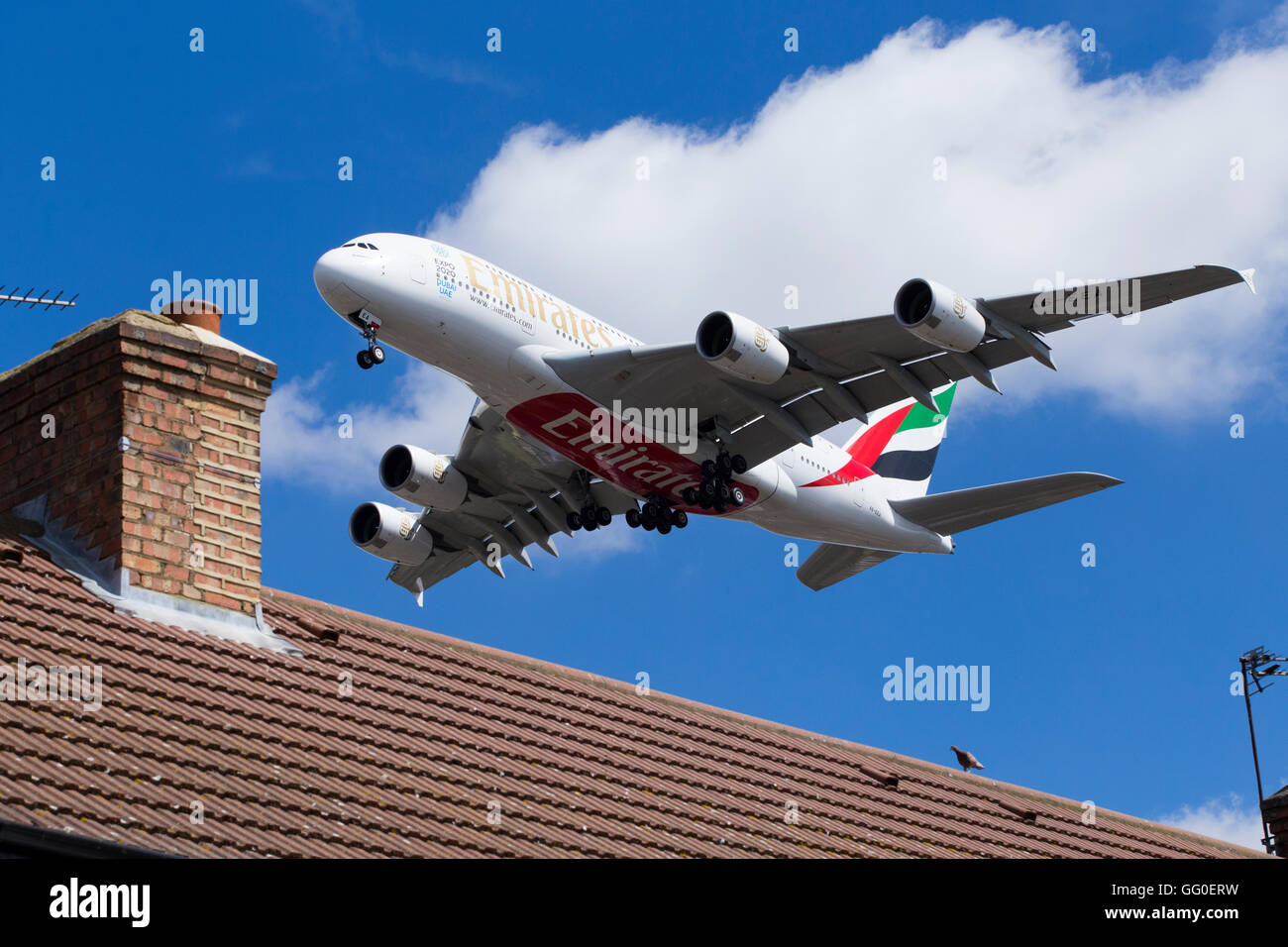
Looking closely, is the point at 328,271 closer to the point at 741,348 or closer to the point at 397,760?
the point at 741,348

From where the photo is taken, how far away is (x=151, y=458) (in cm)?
1420

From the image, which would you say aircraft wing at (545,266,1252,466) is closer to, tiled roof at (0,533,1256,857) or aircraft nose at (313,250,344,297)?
aircraft nose at (313,250,344,297)

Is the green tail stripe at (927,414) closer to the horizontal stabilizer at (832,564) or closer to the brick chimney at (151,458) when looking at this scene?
the horizontal stabilizer at (832,564)

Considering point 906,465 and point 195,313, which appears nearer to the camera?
point 195,313

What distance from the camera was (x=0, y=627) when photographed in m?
12.5

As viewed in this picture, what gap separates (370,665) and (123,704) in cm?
361

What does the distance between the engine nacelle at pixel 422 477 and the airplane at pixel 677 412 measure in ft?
0.13

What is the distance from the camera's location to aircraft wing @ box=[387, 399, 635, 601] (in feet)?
99.6

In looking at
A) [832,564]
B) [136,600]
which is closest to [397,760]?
[136,600]

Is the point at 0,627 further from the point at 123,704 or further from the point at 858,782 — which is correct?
the point at 858,782

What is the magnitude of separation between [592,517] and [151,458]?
17.5m
